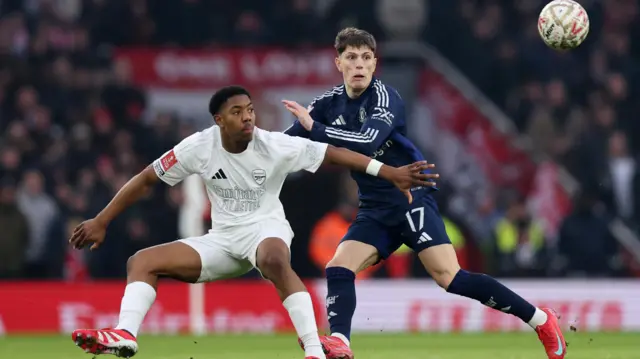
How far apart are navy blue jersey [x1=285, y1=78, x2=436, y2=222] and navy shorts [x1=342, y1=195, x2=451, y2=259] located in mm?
47

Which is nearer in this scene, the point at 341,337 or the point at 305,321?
the point at 305,321

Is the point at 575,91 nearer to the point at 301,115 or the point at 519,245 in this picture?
the point at 519,245

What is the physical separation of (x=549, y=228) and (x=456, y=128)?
8.28ft

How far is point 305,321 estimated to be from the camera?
27.1 ft

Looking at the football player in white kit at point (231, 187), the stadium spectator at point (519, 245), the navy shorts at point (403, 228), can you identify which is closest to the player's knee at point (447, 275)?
the navy shorts at point (403, 228)

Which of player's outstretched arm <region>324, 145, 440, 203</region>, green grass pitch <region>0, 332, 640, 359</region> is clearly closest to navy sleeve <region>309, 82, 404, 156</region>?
player's outstretched arm <region>324, 145, 440, 203</region>

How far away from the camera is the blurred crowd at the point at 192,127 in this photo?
1634 centimetres

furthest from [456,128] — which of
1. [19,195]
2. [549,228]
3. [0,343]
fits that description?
[0,343]

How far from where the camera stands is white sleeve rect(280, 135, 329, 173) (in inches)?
339

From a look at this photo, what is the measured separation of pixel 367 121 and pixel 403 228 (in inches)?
31.8

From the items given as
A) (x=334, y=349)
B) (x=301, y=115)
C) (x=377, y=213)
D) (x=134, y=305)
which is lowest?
(x=334, y=349)

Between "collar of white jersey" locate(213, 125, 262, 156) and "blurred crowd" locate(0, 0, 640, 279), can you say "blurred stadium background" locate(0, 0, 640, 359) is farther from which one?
"collar of white jersey" locate(213, 125, 262, 156)

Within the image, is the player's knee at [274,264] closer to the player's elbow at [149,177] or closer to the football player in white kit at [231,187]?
the football player in white kit at [231,187]

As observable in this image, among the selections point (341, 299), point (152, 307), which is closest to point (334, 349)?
point (341, 299)
